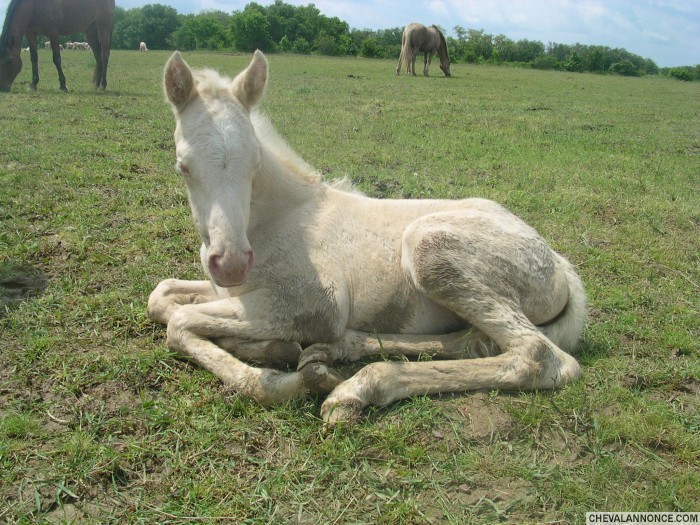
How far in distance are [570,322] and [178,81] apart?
3.12 metres

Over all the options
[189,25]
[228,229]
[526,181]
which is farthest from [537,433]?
[189,25]

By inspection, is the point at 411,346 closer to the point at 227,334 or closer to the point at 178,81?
the point at 227,334

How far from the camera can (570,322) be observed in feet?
13.3

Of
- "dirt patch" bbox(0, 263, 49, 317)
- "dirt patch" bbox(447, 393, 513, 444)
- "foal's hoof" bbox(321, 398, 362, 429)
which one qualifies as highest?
"dirt patch" bbox(0, 263, 49, 317)

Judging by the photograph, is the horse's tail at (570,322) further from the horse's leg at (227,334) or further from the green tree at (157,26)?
the green tree at (157,26)

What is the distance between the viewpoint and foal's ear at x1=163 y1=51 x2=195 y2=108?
3385 millimetres

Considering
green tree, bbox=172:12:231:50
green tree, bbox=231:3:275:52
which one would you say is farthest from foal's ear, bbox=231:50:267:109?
green tree, bbox=172:12:231:50

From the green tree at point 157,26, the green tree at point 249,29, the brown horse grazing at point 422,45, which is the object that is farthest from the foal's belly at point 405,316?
the green tree at point 157,26

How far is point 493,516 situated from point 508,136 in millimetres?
10464

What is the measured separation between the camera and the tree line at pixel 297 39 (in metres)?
56.6

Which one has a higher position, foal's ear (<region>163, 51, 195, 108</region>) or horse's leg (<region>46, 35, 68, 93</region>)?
horse's leg (<region>46, 35, 68, 93</region>)

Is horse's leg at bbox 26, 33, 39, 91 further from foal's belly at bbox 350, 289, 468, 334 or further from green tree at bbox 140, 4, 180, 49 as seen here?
green tree at bbox 140, 4, 180, 49

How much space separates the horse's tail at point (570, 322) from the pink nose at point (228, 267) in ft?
7.30

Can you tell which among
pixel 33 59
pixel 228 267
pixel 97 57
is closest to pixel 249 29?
pixel 97 57
